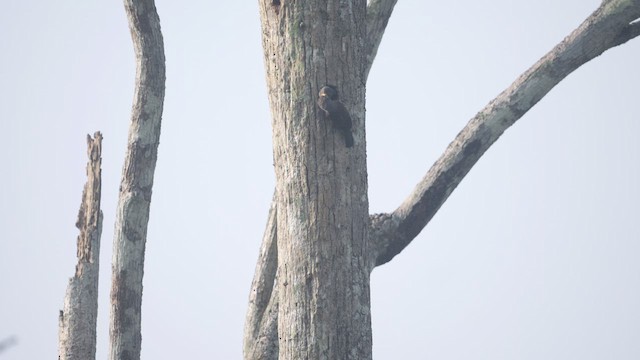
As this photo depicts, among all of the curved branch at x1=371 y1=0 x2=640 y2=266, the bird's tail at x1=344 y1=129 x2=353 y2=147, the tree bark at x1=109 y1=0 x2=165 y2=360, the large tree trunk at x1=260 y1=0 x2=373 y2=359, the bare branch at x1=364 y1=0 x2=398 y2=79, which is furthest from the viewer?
the tree bark at x1=109 y1=0 x2=165 y2=360

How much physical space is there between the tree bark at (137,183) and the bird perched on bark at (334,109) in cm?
332

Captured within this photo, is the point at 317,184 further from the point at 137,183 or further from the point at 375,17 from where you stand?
the point at 137,183

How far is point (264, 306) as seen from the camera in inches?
206

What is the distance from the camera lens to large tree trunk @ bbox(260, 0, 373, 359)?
11.1 feet

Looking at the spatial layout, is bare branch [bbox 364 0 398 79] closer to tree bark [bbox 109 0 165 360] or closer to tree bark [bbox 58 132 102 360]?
tree bark [bbox 109 0 165 360]

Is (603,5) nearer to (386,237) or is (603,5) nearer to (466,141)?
(466,141)

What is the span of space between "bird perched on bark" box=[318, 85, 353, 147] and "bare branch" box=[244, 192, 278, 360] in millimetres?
1795

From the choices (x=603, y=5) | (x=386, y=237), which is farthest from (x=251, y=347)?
(x=603, y=5)

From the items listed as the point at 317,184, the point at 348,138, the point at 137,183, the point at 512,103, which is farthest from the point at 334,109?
the point at 137,183

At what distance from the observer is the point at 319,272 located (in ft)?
11.1

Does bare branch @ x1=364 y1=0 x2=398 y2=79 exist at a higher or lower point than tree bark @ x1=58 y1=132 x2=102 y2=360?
higher

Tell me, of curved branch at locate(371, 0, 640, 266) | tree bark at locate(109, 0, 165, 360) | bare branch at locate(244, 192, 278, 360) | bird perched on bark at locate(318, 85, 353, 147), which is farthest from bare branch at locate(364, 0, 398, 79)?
tree bark at locate(109, 0, 165, 360)

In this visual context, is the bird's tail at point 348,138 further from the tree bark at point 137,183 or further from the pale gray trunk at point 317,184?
the tree bark at point 137,183

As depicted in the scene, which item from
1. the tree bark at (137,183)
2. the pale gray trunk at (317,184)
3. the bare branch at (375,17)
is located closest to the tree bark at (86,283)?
the tree bark at (137,183)
